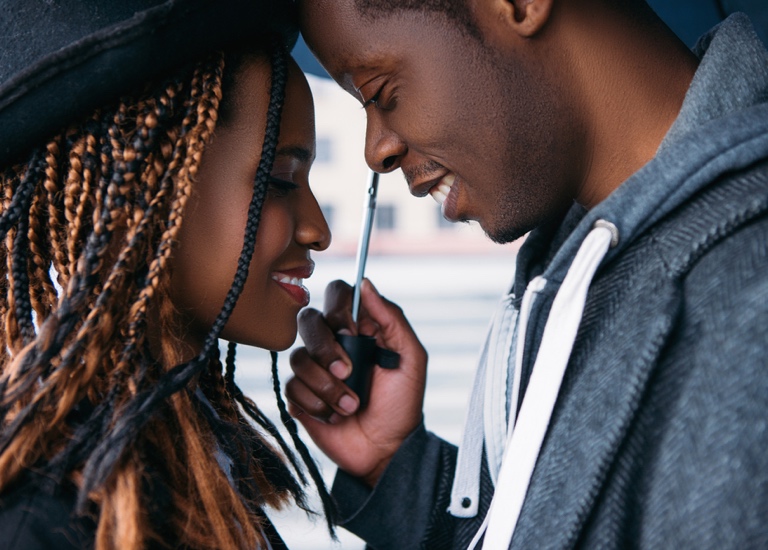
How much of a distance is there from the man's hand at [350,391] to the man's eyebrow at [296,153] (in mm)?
412

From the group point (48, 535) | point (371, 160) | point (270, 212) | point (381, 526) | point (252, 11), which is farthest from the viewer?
point (381, 526)

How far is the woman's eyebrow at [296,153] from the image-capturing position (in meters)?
1.35

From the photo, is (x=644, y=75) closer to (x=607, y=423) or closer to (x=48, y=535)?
(x=607, y=423)

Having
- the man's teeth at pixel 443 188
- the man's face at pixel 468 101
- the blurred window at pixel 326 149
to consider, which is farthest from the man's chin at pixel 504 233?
the blurred window at pixel 326 149

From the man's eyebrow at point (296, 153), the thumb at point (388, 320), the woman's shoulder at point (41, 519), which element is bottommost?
the woman's shoulder at point (41, 519)

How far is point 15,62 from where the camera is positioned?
1074 mm

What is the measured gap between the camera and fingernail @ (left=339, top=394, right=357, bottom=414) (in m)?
1.66

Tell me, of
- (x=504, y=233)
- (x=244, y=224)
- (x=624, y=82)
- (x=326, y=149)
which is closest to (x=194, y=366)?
(x=244, y=224)

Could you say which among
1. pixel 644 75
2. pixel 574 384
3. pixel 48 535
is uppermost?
pixel 644 75

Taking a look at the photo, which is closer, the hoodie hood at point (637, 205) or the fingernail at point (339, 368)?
the hoodie hood at point (637, 205)

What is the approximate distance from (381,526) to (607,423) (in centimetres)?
82

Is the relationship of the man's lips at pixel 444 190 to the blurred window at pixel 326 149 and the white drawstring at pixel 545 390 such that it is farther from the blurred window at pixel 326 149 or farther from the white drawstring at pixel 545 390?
the blurred window at pixel 326 149

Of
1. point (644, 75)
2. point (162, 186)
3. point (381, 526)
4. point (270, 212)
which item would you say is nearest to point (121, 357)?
point (162, 186)

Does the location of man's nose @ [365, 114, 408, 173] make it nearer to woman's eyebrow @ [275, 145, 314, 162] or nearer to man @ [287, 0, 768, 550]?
man @ [287, 0, 768, 550]
